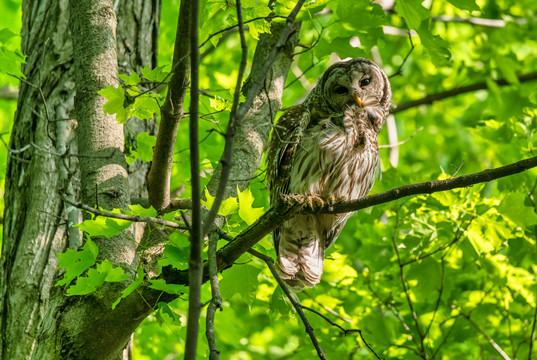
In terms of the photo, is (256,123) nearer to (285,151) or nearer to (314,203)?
(285,151)

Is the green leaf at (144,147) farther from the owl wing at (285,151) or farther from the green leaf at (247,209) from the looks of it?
the green leaf at (247,209)

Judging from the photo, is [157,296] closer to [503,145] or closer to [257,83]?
[257,83]

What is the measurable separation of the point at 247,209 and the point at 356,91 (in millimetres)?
1554

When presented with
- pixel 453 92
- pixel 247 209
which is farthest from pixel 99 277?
pixel 453 92

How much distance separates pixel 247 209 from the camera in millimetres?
2576

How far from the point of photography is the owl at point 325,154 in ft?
11.7

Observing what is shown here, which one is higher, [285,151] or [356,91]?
[356,91]

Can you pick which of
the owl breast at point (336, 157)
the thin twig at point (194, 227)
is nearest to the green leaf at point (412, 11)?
the owl breast at point (336, 157)

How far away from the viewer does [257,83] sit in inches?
73.5

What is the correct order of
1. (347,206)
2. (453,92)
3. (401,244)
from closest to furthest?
(347,206)
(401,244)
(453,92)

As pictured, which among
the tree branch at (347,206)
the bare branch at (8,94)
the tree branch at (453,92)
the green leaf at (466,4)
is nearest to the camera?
the tree branch at (347,206)

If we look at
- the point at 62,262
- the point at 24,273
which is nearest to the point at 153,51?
the point at 24,273

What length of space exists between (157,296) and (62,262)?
414 mm

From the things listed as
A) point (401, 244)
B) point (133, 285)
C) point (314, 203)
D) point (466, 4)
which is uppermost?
point (466, 4)
